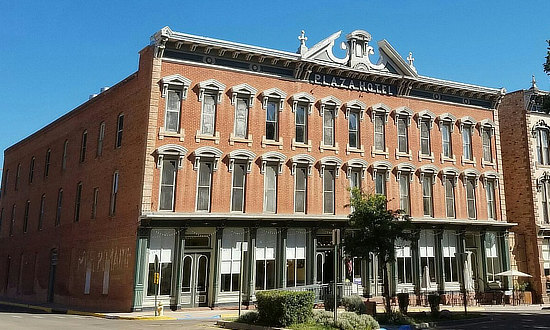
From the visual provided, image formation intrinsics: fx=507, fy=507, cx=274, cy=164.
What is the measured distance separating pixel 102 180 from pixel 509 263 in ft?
85.4

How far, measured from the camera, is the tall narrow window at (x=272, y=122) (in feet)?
90.6

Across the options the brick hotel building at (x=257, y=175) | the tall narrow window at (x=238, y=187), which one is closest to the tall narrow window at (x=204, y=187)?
the brick hotel building at (x=257, y=175)

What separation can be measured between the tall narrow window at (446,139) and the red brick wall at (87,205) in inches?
751

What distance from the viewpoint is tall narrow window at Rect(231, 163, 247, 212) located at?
2616 centimetres

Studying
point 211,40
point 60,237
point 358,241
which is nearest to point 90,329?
point 358,241

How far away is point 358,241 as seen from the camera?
67.2ft

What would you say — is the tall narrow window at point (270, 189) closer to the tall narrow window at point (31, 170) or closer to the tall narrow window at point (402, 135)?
the tall narrow window at point (402, 135)

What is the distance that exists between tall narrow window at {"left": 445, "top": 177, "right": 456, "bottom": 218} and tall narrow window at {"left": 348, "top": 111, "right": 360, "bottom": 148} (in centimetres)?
700

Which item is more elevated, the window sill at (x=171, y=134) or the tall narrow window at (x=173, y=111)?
the tall narrow window at (x=173, y=111)

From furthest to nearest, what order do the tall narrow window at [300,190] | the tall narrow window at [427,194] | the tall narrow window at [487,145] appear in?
1. the tall narrow window at [487,145]
2. the tall narrow window at [427,194]
3. the tall narrow window at [300,190]

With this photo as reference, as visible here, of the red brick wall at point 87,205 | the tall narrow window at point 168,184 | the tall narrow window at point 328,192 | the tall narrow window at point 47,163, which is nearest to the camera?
the tall narrow window at point 168,184

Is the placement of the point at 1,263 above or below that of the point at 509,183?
below

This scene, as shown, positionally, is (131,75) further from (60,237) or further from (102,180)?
(60,237)

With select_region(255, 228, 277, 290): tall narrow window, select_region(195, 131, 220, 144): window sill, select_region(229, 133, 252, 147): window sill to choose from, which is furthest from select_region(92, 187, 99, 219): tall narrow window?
select_region(255, 228, 277, 290): tall narrow window
